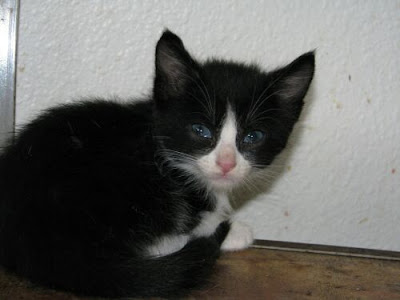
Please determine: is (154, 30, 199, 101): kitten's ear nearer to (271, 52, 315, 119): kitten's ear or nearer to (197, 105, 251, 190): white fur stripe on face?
(197, 105, 251, 190): white fur stripe on face

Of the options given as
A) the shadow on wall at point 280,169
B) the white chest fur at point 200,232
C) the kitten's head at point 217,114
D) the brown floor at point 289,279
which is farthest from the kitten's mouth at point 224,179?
the shadow on wall at point 280,169

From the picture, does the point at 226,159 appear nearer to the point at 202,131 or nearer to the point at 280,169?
the point at 202,131

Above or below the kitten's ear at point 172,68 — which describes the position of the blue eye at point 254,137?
below

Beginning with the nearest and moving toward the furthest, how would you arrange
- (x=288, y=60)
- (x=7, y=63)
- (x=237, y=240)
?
(x=237, y=240)
(x=7, y=63)
(x=288, y=60)

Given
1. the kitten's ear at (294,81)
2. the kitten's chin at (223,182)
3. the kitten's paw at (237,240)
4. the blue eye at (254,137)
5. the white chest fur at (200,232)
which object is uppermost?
the kitten's ear at (294,81)

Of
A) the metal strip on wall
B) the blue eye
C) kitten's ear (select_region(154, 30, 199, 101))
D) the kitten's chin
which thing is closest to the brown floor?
the kitten's chin

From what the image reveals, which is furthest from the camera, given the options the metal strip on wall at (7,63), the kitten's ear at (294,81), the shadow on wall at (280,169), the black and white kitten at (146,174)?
the shadow on wall at (280,169)

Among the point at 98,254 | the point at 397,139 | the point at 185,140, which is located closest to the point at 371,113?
the point at 397,139

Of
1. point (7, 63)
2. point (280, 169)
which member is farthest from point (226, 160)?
point (7, 63)

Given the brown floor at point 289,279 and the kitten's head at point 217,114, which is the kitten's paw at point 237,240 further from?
the kitten's head at point 217,114
